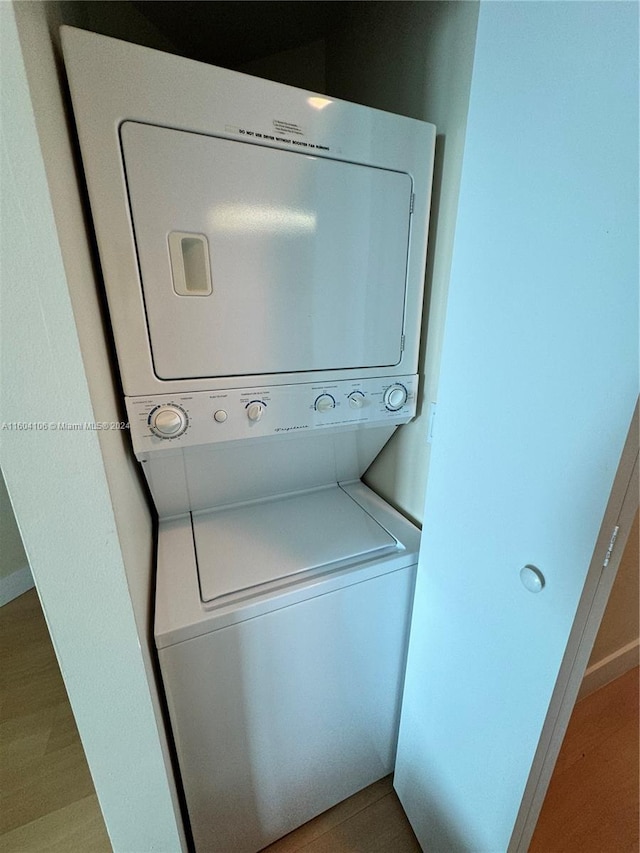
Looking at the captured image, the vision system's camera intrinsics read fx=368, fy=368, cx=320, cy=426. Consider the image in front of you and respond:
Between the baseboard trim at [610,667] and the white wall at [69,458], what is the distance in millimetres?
1949

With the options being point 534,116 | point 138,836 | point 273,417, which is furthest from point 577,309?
point 138,836

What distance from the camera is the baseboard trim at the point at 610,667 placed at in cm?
183

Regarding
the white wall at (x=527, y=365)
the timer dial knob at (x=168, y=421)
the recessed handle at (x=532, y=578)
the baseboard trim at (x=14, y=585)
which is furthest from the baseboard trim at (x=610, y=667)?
the baseboard trim at (x=14, y=585)

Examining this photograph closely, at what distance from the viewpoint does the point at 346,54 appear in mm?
1383

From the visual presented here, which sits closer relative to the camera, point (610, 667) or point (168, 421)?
point (168, 421)

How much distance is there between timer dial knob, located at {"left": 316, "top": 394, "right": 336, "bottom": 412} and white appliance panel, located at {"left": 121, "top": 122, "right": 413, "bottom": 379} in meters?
0.09

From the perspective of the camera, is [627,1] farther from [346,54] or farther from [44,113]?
[346,54]

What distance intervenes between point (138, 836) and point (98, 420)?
114cm

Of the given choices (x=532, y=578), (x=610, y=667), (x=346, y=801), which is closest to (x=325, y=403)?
(x=532, y=578)

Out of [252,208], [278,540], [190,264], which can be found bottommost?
[278,540]

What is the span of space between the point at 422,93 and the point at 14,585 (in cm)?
324

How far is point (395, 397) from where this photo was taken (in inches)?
48.4

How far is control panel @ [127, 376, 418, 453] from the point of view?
96 cm

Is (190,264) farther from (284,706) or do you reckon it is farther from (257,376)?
(284,706)
